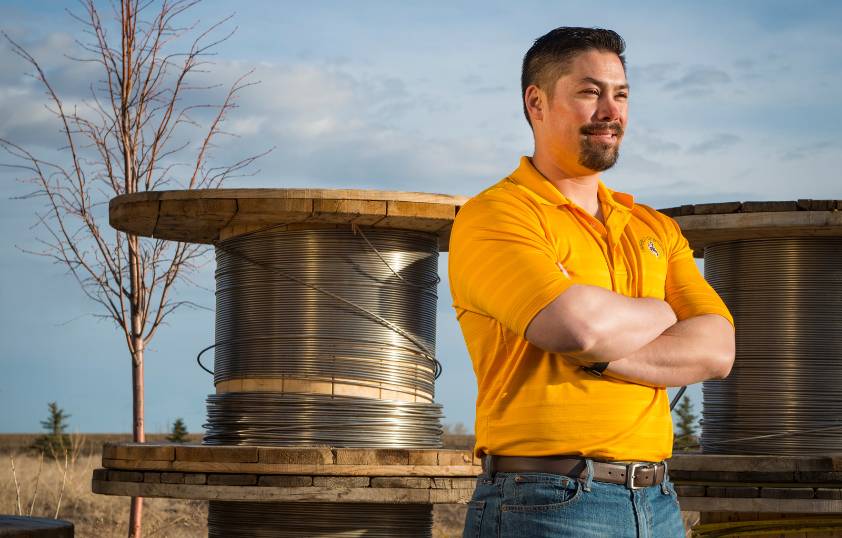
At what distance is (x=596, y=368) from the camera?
9.44 ft

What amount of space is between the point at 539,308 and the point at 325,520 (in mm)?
4419

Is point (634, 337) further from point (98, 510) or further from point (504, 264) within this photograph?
point (98, 510)

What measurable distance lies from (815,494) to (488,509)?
425 cm

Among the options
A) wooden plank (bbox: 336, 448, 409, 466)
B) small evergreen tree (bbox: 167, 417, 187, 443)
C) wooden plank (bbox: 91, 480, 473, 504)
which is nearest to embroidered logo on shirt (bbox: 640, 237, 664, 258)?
wooden plank (bbox: 91, 480, 473, 504)

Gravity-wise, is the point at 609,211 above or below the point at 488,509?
above

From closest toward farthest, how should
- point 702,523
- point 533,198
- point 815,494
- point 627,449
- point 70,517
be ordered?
point 627,449 → point 533,198 → point 815,494 → point 702,523 → point 70,517

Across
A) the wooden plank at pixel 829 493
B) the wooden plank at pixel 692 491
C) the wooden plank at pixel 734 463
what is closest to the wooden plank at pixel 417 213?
the wooden plank at pixel 734 463

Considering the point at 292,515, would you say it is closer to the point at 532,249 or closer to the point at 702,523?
the point at 702,523

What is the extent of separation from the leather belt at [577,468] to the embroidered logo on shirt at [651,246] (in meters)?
0.63

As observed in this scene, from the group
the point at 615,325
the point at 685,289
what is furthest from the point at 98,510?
the point at 615,325

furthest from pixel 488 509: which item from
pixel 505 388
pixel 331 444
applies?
pixel 331 444

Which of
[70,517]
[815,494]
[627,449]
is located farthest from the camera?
[70,517]

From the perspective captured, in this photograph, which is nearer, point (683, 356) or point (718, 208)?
point (683, 356)

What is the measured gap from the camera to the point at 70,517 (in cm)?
1352
